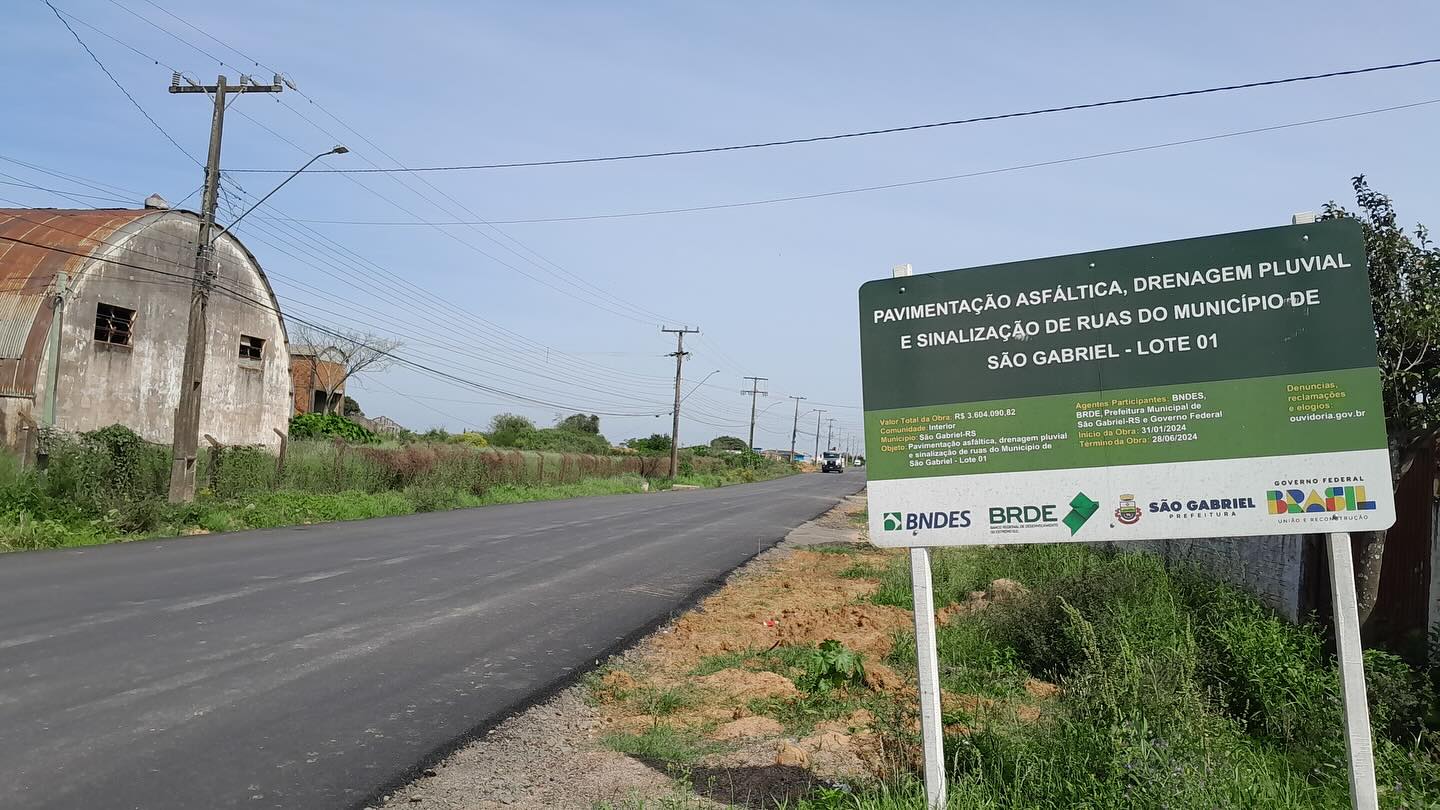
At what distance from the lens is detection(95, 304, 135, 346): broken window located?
27.2 metres

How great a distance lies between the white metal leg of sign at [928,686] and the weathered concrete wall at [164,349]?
90.3 feet

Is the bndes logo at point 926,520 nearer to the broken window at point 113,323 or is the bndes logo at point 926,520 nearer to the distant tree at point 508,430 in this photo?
the broken window at point 113,323

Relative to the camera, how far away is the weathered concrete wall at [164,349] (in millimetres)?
26328

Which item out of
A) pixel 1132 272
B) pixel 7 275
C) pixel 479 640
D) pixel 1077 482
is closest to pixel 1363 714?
pixel 1077 482

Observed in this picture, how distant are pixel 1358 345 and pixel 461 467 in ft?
109

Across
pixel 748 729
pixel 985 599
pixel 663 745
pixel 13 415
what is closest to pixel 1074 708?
pixel 748 729

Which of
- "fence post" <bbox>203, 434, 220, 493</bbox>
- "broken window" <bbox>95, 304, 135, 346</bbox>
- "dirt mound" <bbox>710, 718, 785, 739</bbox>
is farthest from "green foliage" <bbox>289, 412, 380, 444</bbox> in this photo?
"dirt mound" <bbox>710, 718, 785, 739</bbox>

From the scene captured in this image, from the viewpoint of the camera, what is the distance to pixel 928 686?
14.3 feet

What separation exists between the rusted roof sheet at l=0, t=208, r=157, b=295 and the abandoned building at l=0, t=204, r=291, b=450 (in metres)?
0.04

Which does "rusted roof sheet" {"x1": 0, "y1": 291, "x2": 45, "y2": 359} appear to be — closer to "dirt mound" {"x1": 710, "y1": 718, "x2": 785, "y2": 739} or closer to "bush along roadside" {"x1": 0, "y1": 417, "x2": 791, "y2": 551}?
"bush along roadside" {"x1": 0, "y1": 417, "x2": 791, "y2": 551}

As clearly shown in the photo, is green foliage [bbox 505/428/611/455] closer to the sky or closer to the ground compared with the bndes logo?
closer to the sky

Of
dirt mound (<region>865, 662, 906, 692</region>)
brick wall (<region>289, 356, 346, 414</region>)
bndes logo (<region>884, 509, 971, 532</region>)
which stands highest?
brick wall (<region>289, 356, 346, 414</region>)

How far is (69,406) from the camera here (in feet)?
84.6

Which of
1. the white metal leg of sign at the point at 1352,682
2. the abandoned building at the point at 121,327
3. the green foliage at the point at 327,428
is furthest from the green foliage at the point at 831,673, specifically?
the green foliage at the point at 327,428
